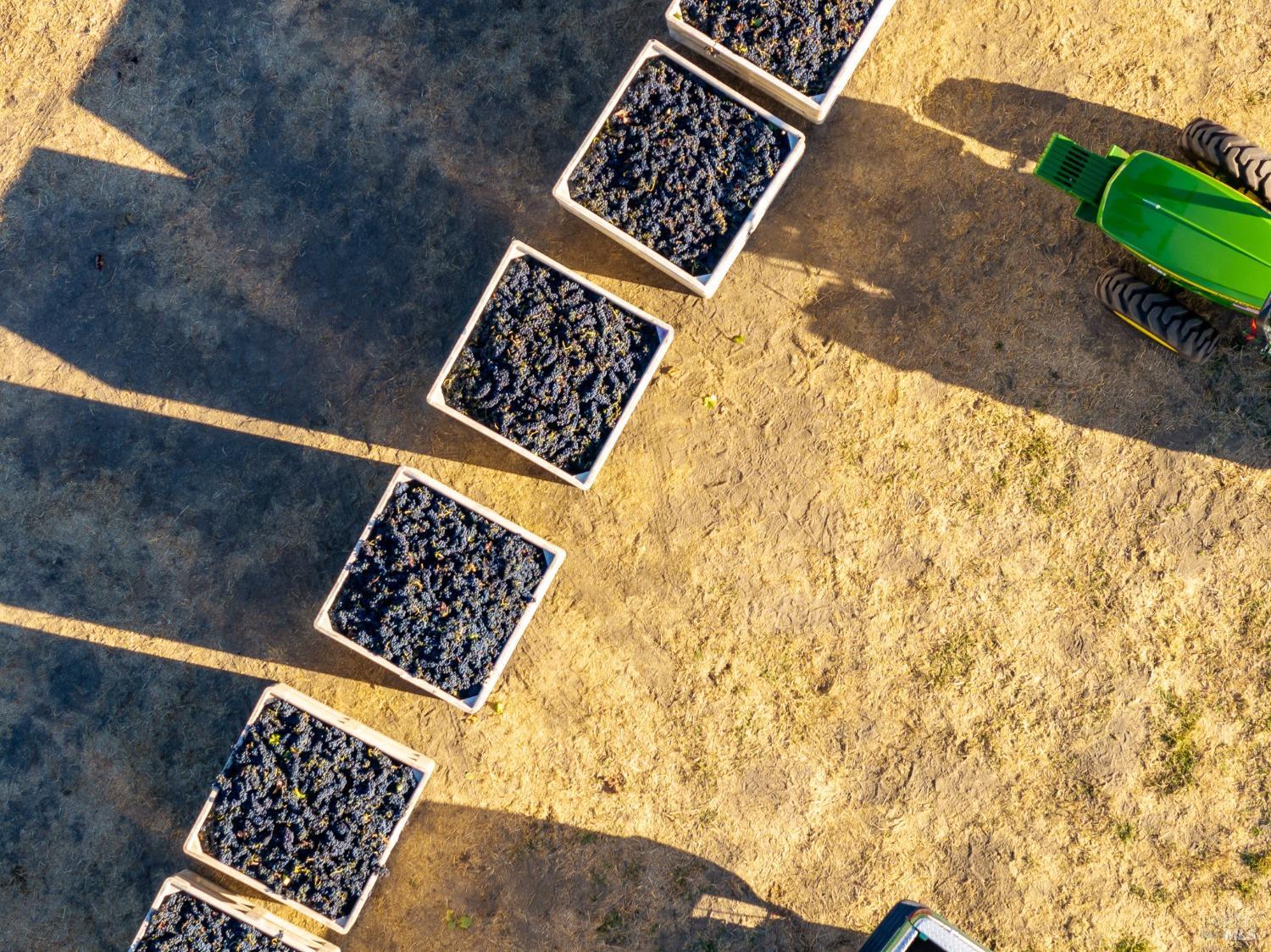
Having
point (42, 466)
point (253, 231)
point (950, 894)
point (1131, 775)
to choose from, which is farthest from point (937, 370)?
point (42, 466)

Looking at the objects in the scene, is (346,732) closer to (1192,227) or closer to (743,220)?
(743,220)

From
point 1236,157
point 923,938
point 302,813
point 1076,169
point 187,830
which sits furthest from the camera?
point 187,830

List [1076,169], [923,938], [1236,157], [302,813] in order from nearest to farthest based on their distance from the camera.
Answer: [923,938], [302,813], [1236,157], [1076,169]

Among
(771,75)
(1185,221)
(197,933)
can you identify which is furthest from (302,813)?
(1185,221)

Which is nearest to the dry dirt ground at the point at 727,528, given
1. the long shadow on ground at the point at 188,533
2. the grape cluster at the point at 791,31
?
the long shadow on ground at the point at 188,533

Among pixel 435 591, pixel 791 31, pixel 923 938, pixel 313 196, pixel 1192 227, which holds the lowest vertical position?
pixel 923 938

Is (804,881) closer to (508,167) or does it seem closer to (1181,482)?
(1181,482)

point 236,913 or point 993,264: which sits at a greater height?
point 993,264
